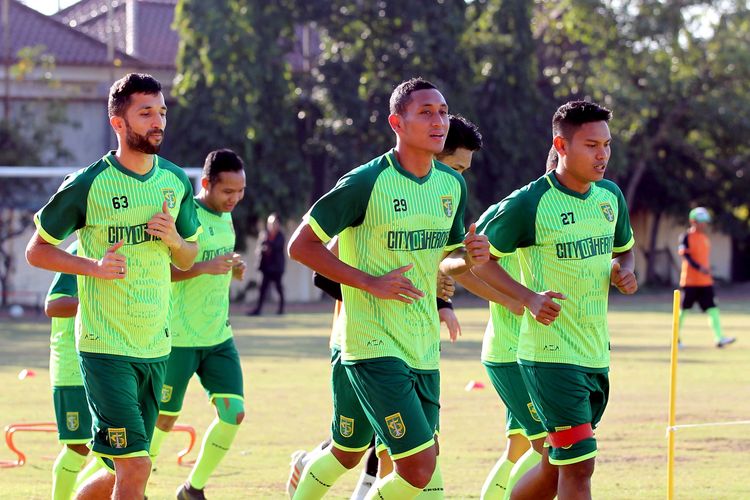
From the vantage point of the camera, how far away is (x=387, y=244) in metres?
6.75

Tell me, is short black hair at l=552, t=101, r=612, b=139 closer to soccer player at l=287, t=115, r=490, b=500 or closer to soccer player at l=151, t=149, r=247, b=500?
soccer player at l=287, t=115, r=490, b=500

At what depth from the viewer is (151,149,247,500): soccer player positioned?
9.20m

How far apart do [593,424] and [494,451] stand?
167 inches

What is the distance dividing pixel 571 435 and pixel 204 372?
3286 millimetres

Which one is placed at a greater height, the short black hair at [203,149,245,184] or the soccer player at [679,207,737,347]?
the short black hair at [203,149,245,184]

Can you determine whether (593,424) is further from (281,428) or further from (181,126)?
(181,126)

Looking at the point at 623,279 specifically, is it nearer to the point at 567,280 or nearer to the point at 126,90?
the point at 567,280

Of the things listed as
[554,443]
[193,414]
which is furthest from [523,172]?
[554,443]

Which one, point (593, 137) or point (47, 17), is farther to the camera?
point (47, 17)

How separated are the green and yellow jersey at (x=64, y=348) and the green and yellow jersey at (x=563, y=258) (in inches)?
95.9

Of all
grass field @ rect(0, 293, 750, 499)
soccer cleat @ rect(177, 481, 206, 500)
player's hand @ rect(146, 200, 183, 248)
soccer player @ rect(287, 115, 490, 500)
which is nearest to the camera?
player's hand @ rect(146, 200, 183, 248)

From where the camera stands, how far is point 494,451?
37.3 ft

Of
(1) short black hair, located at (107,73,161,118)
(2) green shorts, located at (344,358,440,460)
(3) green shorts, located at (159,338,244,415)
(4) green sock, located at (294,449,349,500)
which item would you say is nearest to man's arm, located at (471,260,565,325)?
(2) green shorts, located at (344,358,440,460)

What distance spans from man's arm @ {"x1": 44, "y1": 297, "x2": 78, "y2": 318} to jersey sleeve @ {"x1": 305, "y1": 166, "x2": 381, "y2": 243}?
1.84 meters
